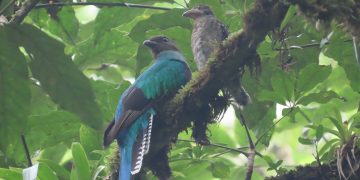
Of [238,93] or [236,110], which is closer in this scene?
[238,93]

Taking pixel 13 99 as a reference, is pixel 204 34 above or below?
above

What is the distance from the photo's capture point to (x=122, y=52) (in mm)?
4621

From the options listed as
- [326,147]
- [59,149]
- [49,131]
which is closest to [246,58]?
[326,147]

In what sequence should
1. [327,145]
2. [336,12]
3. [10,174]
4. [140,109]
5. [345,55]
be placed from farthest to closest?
[140,109]
[345,55]
[327,145]
[10,174]
[336,12]

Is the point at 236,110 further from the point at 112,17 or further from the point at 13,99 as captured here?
the point at 13,99

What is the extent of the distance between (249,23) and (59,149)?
2.48 m

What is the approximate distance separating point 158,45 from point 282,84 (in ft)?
5.12

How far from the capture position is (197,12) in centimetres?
428

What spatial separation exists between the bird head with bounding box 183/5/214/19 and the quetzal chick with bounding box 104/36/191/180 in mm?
323

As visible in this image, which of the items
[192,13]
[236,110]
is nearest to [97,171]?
[236,110]

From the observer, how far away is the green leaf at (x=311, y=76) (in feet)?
11.4

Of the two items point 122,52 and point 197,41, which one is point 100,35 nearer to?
point 122,52

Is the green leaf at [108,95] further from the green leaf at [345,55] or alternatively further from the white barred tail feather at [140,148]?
the green leaf at [345,55]

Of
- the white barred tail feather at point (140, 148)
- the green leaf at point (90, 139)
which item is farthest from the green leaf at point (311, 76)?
the green leaf at point (90, 139)
